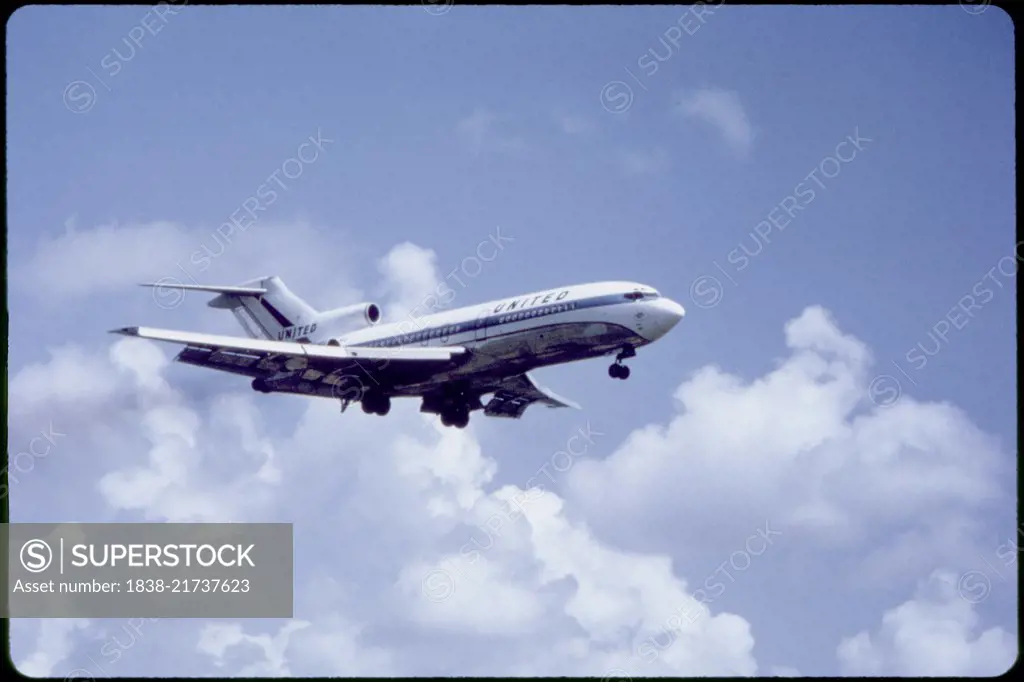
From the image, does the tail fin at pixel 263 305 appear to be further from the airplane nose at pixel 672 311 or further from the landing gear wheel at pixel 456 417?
the airplane nose at pixel 672 311

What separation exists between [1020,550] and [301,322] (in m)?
32.5

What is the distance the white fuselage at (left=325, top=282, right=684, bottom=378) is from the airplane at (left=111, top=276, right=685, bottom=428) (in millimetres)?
33

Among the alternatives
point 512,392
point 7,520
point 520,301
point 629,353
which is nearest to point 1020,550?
point 629,353

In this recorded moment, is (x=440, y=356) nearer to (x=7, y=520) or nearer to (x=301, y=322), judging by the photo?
(x=301, y=322)

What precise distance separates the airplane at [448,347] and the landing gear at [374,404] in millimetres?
36

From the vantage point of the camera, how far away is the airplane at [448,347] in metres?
46.1

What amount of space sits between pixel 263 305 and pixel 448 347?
1261 centimetres

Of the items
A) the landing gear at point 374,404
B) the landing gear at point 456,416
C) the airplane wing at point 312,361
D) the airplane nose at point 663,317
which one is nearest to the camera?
the airplane nose at point 663,317

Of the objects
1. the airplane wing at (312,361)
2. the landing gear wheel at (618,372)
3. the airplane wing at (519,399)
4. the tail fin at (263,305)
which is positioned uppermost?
the tail fin at (263,305)

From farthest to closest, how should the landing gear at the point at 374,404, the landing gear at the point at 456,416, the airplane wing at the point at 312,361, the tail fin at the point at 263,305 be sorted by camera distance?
1. the tail fin at the point at 263,305
2. the landing gear at the point at 456,416
3. the landing gear at the point at 374,404
4. the airplane wing at the point at 312,361

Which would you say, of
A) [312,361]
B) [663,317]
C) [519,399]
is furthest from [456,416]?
[663,317]

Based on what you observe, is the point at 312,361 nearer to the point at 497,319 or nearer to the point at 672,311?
the point at 497,319

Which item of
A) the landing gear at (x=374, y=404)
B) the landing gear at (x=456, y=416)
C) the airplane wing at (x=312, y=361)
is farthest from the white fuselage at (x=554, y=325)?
the landing gear at (x=456, y=416)

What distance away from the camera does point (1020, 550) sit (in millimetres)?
32375
